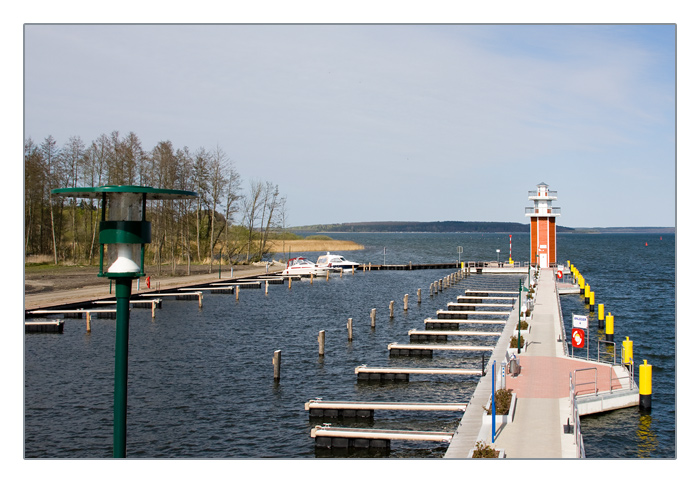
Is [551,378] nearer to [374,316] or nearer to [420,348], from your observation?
[420,348]

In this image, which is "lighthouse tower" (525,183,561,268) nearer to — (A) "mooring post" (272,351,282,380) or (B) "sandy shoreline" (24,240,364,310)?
(B) "sandy shoreline" (24,240,364,310)

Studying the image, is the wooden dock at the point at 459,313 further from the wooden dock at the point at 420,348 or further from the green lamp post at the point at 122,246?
the green lamp post at the point at 122,246

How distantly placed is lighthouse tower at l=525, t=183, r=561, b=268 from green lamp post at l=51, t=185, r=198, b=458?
8257 centimetres

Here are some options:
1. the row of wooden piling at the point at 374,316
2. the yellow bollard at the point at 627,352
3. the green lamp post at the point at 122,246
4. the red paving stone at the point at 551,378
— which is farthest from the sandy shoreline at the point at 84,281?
the yellow bollard at the point at 627,352

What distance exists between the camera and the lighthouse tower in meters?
90.8

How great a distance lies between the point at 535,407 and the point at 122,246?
52.6ft

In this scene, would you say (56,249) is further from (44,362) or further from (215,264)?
(44,362)

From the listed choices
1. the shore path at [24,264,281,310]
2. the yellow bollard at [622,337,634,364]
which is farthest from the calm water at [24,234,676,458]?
the shore path at [24,264,281,310]

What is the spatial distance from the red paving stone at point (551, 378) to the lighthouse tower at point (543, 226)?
200 feet

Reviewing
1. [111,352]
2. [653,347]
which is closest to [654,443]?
[653,347]

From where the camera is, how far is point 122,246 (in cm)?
1336

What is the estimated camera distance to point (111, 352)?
132 ft
